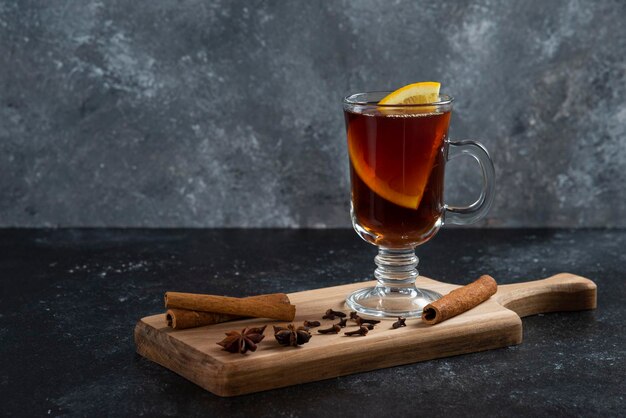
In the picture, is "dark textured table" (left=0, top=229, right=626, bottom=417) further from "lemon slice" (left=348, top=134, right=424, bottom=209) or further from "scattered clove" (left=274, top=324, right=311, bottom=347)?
"lemon slice" (left=348, top=134, right=424, bottom=209)

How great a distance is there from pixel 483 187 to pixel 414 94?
0.27 m

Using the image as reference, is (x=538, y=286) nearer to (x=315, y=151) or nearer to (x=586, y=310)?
(x=586, y=310)

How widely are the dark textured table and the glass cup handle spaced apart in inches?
10.5

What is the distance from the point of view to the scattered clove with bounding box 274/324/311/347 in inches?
66.1

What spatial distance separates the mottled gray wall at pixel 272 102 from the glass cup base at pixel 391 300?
Result: 3.95ft

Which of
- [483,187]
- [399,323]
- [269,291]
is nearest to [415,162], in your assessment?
[483,187]

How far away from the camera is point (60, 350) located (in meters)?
1.88

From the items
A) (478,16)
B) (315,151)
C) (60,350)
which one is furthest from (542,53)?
(60,350)

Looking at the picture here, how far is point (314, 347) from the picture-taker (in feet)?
5.49

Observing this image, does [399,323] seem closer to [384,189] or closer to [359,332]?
[359,332]

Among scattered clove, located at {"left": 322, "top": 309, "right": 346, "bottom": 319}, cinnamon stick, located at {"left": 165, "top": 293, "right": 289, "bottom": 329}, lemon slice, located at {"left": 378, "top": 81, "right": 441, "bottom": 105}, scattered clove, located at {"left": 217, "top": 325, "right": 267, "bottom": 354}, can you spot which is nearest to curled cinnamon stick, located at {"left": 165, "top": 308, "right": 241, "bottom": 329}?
cinnamon stick, located at {"left": 165, "top": 293, "right": 289, "bottom": 329}

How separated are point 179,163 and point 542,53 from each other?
1250 mm

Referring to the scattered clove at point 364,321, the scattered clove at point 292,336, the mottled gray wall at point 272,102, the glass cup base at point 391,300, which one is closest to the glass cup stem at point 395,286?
the glass cup base at point 391,300

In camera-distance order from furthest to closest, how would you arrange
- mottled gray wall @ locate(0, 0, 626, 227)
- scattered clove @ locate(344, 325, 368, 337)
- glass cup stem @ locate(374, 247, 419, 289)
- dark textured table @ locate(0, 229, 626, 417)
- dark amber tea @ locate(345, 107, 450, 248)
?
mottled gray wall @ locate(0, 0, 626, 227) < glass cup stem @ locate(374, 247, 419, 289) < dark amber tea @ locate(345, 107, 450, 248) < scattered clove @ locate(344, 325, 368, 337) < dark textured table @ locate(0, 229, 626, 417)
